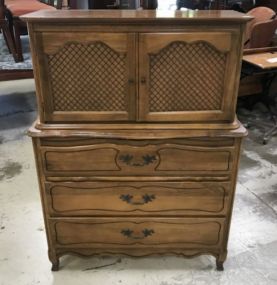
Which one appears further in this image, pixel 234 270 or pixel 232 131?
pixel 234 270

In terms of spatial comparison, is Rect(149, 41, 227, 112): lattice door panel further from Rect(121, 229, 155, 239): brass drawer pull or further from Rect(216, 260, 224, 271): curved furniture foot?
Rect(216, 260, 224, 271): curved furniture foot

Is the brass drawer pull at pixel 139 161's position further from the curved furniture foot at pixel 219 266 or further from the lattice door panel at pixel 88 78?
the curved furniture foot at pixel 219 266

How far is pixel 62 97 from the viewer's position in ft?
4.45

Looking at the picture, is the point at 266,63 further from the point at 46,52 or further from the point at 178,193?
the point at 46,52

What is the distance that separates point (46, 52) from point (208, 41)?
62cm

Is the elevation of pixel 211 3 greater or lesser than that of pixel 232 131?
greater

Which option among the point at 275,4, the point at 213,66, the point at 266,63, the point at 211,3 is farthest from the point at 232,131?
the point at 275,4

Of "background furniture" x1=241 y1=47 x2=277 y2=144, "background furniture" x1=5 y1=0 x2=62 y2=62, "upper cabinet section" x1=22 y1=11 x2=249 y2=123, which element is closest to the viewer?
"upper cabinet section" x1=22 y1=11 x2=249 y2=123

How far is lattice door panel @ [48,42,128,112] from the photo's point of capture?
4.20 ft

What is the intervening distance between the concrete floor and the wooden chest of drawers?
0.67 feet

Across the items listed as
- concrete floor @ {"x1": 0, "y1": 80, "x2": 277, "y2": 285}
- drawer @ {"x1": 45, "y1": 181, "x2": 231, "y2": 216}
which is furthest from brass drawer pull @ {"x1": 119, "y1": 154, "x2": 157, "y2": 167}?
concrete floor @ {"x1": 0, "y1": 80, "x2": 277, "y2": 285}

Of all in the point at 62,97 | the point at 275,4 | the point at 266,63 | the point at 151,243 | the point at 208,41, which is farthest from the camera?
the point at 275,4

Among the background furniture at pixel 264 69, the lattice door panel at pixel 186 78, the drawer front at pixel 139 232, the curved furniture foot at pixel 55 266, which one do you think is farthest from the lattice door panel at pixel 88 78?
the background furniture at pixel 264 69

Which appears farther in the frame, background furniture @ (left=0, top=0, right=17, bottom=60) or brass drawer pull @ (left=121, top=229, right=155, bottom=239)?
background furniture @ (left=0, top=0, right=17, bottom=60)
